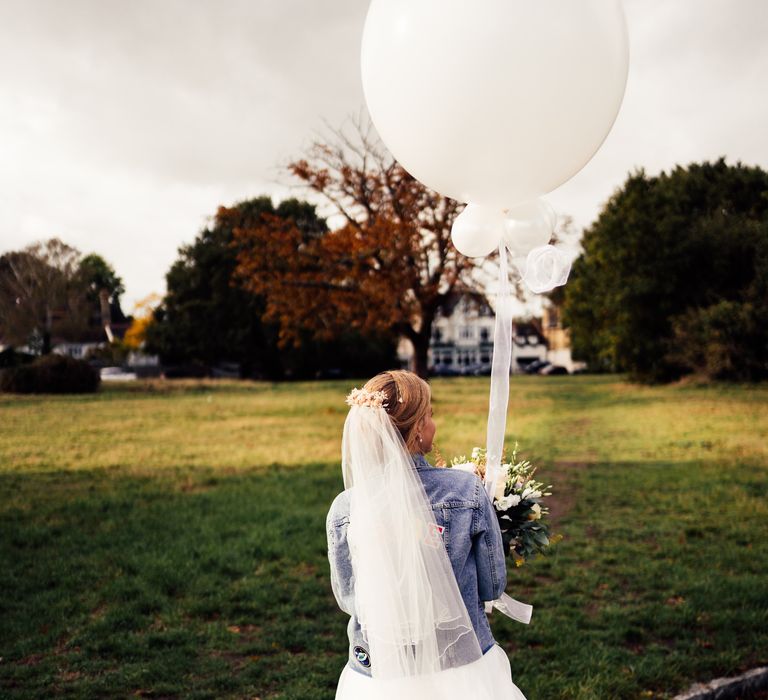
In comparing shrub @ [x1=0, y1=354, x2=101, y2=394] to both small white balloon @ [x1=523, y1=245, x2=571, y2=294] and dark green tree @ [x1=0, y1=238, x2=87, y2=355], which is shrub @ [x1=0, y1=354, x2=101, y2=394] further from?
small white balloon @ [x1=523, y1=245, x2=571, y2=294]

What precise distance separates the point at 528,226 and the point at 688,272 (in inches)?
1116

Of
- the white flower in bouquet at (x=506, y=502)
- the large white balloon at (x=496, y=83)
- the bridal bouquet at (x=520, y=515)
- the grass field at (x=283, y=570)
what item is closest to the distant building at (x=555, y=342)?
the grass field at (x=283, y=570)

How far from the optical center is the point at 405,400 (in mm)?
2318

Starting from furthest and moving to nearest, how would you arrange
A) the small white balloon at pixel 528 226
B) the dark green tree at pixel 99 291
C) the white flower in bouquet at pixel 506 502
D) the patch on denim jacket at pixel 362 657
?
the dark green tree at pixel 99 291 → the small white balloon at pixel 528 226 → the white flower in bouquet at pixel 506 502 → the patch on denim jacket at pixel 362 657

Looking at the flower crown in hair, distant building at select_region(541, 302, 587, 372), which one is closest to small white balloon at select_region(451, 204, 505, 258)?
the flower crown in hair

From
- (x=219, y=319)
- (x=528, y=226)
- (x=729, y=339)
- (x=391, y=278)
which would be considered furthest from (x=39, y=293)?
(x=219, y=319)

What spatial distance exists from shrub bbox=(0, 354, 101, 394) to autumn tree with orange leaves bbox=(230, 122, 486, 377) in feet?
32.9

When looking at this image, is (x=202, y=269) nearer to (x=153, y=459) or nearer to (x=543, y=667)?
(x=153, y=459)

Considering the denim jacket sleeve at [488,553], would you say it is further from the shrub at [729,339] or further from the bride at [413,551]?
the shrub at [729,339]

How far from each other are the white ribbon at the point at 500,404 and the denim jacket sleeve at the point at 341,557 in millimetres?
637

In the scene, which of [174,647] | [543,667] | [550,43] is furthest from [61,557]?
[550,43]

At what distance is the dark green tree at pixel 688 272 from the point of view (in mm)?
25250

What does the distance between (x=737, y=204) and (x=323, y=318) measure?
68.0ft

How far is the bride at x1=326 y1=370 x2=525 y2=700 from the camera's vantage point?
7.54ft
